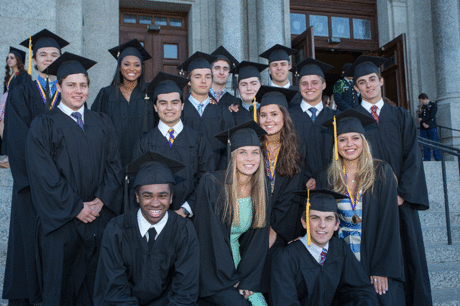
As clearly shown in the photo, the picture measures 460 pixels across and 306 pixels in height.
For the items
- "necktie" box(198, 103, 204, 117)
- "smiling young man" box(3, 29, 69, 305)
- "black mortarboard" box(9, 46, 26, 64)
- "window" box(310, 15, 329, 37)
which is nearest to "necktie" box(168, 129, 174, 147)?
"necktie" box(198, 103, 204, 117)

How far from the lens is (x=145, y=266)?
10.0 ft

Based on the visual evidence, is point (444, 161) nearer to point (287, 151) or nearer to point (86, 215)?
point (287, 151)

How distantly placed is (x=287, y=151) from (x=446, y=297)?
216 cm

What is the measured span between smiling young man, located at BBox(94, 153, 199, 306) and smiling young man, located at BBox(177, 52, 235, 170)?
121cm

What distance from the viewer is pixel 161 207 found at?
3186mm

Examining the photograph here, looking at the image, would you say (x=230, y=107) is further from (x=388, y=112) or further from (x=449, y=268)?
(x=449, y=268)

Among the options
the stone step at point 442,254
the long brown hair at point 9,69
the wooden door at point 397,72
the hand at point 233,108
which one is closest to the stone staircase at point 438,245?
the stone step at point 442,254

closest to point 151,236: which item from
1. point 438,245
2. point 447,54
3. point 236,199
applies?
point 236,199

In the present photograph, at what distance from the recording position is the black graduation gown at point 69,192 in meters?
3.24

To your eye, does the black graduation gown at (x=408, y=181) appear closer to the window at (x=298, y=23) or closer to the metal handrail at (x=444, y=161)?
the metal handrail at (x=444, y=161)

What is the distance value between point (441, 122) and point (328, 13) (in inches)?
149

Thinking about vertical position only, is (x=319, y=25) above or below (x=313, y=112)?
above

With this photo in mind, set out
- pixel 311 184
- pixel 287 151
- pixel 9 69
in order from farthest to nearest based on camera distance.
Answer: pixel 9 69 → pixel 311 184 → pixel 287 151

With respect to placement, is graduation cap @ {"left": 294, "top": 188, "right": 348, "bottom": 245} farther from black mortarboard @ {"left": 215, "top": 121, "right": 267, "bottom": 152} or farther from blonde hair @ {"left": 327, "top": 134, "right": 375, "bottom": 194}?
black mortarboard @ {"left": 215, "top": 121, "right": 267, "bottom": 152}
